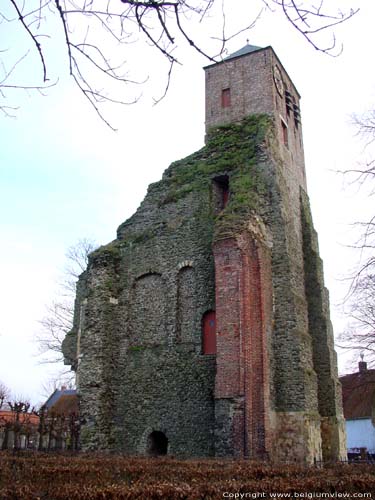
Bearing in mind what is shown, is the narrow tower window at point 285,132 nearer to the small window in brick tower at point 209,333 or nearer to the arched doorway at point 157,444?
the small window in brick tower at point 209,333

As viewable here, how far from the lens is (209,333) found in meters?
16.8

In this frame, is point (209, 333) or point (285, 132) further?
point (285, 132)

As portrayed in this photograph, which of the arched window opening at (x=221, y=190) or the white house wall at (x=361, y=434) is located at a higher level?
the arched window opening at (x=221, y=190)

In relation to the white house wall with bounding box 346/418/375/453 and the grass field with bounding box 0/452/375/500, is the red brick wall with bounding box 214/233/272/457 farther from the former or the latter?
Result: the white house wall with bounding box 346/418/375/453

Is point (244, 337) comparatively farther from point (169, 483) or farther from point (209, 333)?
point (169, 483)

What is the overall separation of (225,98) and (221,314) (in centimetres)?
1045

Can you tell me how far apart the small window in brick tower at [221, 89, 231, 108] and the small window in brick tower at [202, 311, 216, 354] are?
9143mm

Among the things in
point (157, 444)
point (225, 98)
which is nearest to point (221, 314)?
point (157, 444)

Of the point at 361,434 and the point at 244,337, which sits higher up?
the point at 244,337

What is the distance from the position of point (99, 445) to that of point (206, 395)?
387 cm

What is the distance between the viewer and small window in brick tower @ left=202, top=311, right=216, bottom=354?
16583 millimetres

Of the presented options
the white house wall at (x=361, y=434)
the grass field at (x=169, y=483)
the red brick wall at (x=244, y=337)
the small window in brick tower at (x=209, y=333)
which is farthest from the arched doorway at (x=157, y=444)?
the white house wall at (x=361, y=434)

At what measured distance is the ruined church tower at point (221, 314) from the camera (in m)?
15.0

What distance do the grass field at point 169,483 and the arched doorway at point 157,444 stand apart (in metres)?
6.56
